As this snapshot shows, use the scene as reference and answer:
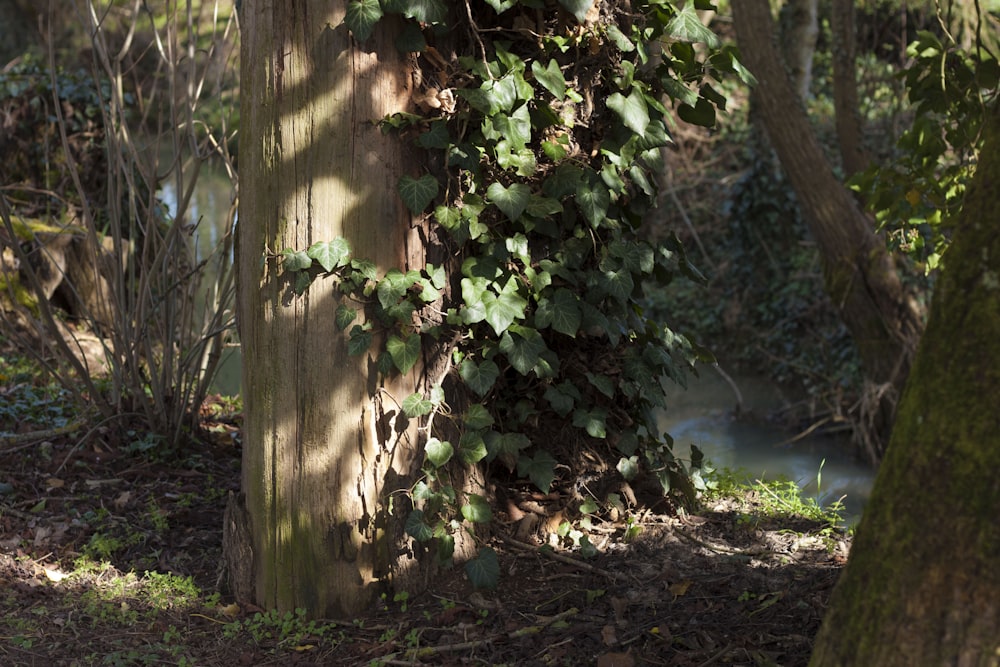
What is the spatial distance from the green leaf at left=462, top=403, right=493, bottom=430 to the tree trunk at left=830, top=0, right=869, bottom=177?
23.6 feet

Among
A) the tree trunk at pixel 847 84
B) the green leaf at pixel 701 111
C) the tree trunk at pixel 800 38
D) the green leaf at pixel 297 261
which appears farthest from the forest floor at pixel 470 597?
the tree trunk at pixel 800 38

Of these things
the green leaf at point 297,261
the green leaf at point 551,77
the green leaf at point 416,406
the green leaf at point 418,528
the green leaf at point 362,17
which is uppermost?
the green leaf at point 362,17

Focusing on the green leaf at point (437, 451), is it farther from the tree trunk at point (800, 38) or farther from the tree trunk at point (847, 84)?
the tree trunk at point (800, 38)

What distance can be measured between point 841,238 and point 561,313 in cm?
572

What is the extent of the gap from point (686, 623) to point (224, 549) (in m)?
1.61

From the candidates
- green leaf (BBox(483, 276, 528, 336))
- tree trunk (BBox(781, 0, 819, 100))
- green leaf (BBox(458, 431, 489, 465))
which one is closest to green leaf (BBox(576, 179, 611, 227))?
green leaf (BBox(483, 276, 528, 336))

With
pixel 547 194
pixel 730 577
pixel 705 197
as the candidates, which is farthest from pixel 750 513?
pixel 705 197

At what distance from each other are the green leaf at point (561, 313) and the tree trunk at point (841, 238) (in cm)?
483

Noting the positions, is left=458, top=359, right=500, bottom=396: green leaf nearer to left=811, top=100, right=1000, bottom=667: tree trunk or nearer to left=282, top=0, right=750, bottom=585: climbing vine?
left=282, top=0, right=750, bottom=585: climbing vine

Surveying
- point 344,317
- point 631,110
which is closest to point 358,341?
point 344,317

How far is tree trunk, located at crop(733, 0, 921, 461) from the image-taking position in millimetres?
7746

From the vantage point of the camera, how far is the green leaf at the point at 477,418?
3160 millimetres

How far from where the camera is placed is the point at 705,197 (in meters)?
14.4

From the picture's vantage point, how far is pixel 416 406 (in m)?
3.09
